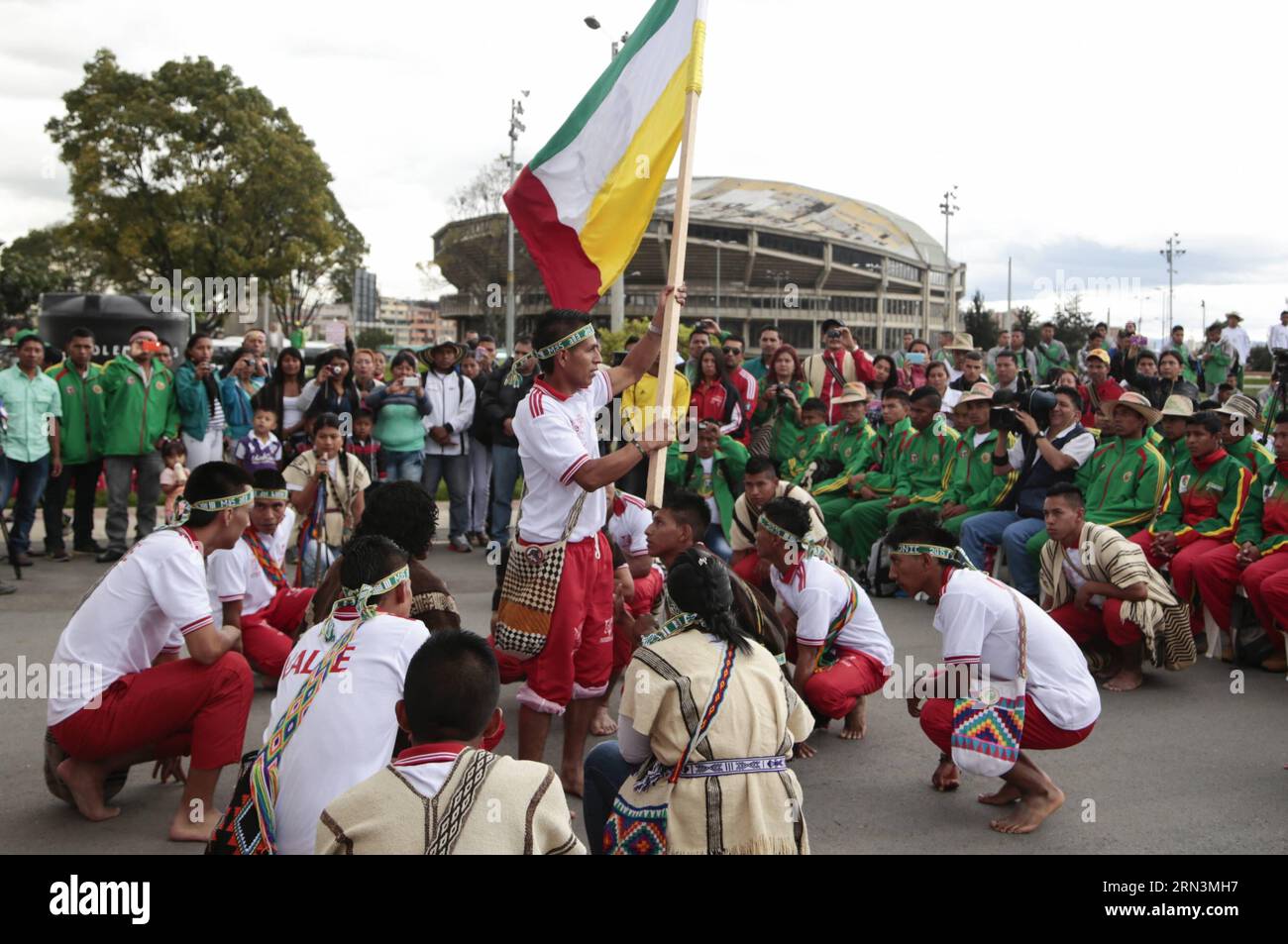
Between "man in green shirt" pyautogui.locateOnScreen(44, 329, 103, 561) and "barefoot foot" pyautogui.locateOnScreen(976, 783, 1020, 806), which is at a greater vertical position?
"man in green shirt" pyautogui.locateOnScreen(44, 329, 103, 561)

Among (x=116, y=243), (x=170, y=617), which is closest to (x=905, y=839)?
(x=170, y=617)

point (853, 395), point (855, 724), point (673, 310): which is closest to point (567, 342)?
point (673, 310)

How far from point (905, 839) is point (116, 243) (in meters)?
27.1

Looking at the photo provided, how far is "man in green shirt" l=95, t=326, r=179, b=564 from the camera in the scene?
972cm

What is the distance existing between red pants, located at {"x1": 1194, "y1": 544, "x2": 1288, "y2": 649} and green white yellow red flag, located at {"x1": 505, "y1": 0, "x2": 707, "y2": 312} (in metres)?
4.21

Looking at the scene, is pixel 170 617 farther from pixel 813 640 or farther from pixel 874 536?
pixel 874 536

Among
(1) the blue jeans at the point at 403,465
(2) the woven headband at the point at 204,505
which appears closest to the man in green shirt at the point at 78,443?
(1) the blue jeans at the point at 403,465

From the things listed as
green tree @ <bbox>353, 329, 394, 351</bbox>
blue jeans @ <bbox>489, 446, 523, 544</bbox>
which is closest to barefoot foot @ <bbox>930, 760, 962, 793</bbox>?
blue jeans @ <bbox>489, 446, 523, 544</bbox>

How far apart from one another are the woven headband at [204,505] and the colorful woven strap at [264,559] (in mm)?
1463

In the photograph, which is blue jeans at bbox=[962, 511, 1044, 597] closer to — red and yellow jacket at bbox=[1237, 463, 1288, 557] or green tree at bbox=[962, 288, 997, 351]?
red and yellow jacket at bbox=[1237, 463, 1288, 557]

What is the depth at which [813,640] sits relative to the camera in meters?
5.34

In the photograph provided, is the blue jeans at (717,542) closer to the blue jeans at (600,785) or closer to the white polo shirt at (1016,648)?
the white polo shirt at (1016,648)

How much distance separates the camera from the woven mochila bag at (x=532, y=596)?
4496mm

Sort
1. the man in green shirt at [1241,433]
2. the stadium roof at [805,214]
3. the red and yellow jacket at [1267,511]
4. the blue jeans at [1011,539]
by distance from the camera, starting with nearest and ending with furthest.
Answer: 1. the red and yellow jacket at [1267,511]
2. the man in green shirt at [1241,433]
3. the blue jeans at [1011,539]
4. the stadium roof at [805,214]
